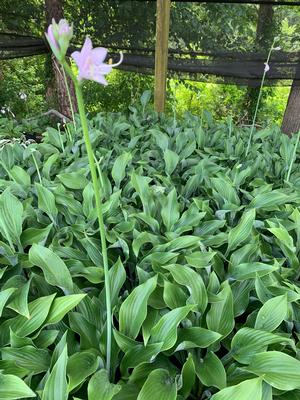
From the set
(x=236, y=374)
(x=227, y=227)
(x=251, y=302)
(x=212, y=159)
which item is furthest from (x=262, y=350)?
(x=212, y=159)

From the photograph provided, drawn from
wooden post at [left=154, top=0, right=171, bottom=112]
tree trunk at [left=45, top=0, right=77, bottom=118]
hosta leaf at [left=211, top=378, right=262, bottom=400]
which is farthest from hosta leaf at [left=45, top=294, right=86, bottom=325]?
tree trunk at [left=45, top=0, right=77, bottom=118]

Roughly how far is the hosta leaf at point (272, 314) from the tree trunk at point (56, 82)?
3.58 metres

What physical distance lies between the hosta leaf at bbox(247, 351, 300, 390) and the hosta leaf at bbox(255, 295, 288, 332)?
0.40 feet

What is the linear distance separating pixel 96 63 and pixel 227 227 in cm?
118

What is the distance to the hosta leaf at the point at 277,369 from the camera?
95 centimetres

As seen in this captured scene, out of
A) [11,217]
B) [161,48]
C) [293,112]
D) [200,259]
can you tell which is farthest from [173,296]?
[293,112]

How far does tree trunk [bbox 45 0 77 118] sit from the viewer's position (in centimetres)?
486

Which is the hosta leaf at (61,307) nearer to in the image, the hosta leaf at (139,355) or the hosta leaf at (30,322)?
the hosta leaf at (30,322)

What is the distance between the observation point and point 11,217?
142cm

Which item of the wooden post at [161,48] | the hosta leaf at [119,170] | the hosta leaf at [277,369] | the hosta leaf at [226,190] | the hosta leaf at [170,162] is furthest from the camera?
the wooden post at [161,48]

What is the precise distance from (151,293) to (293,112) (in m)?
3.83

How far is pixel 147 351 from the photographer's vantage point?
3.37 feet

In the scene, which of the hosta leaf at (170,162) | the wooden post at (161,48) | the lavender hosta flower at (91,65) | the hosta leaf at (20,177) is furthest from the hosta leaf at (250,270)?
the wooden post at (161,48)

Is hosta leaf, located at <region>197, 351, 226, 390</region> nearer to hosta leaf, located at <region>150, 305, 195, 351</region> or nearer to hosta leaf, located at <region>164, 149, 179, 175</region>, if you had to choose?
hosta leaf, located at <region>150, 305, 195, 351</region>
